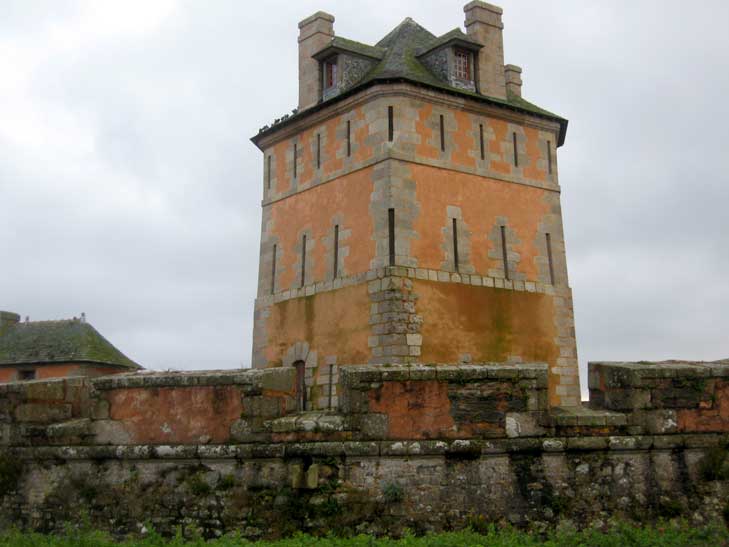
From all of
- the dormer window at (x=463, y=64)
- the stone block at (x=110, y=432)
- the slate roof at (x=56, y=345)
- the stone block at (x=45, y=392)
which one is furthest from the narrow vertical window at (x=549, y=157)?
the slate roof at (x=56, y=345)

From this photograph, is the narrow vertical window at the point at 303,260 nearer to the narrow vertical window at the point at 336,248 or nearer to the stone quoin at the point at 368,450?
the narrow vertical window at the point at 336,248

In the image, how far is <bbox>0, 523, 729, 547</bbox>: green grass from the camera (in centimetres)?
796

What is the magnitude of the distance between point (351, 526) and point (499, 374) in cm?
257

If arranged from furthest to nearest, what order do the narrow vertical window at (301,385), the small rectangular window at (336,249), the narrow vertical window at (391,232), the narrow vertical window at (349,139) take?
the narrow vertical window at (349,139), the small rectangular window at (336,249), the narrow vertical window at (301,385), the narrow vertical window at (391,232)

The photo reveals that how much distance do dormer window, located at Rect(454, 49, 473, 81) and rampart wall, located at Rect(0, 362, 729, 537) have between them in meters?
A: 11.4

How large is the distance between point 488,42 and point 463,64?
124 centimetres

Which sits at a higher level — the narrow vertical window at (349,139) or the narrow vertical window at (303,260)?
the narrow vertical window at (349,139)

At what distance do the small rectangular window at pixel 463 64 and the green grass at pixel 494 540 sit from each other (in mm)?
13387

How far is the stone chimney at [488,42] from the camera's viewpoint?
19.8m

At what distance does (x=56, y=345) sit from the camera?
130 ft

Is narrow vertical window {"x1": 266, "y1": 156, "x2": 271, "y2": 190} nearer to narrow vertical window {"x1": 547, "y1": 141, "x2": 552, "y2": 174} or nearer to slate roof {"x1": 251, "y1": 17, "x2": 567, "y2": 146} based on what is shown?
slate roof {"x1": 251, "y1": 17, "x2": 567, "y2": 146}

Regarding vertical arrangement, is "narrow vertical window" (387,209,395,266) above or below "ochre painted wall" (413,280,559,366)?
above

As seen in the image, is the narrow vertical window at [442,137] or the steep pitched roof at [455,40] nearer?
the narrow vertical window at [442,137]

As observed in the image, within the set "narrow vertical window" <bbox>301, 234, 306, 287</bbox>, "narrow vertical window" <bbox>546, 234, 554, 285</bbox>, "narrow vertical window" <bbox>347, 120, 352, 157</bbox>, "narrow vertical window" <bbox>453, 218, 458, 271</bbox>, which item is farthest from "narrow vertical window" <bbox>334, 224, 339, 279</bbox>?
"narrow vertical window" <bbox>546, 234, 554, 285</bbox>
